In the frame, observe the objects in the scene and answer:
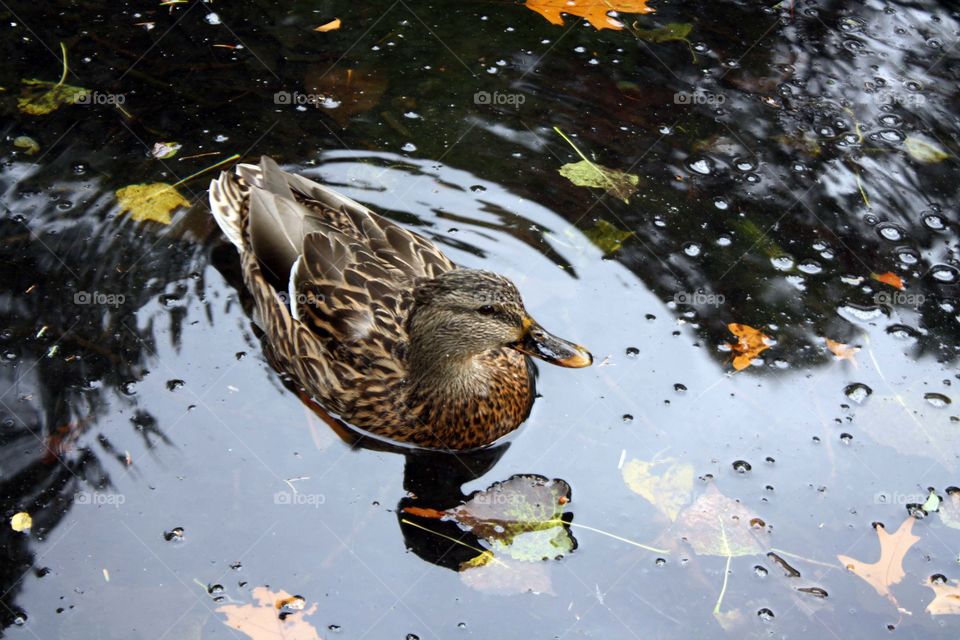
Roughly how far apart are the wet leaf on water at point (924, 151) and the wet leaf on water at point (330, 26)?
12.9 feet

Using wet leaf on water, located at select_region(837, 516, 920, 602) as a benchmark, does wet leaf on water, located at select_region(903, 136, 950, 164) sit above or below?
above

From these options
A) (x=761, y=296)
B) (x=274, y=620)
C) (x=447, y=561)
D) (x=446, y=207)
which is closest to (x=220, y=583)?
(x=274, y=620)

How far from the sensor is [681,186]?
6.08 m

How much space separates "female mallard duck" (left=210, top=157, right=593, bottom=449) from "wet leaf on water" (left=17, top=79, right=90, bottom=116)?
79.2 inches

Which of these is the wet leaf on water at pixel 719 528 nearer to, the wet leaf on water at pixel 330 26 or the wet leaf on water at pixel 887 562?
the wet leaf on water at pixel 887 562

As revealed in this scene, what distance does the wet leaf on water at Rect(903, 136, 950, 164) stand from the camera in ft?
20.6

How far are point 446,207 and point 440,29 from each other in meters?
1.91

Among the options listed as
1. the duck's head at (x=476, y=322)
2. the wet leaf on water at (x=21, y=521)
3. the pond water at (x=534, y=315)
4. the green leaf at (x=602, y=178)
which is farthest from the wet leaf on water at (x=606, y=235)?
the wet leaf on water at (x=21, y=521)

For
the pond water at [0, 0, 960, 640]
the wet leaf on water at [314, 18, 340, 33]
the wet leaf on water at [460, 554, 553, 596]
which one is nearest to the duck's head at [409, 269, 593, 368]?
the pond water at [0, 0, 960, 640]

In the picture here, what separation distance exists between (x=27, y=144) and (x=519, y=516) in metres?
3.93

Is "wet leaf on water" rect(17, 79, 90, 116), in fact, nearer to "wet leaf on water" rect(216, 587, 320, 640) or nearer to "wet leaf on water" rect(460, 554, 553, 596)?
"wet leaf on water" rect(216, 587, 320, 640)

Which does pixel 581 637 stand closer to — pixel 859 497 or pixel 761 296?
pixel 859 497

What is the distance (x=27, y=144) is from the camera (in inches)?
243

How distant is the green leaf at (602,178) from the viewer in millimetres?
6033
